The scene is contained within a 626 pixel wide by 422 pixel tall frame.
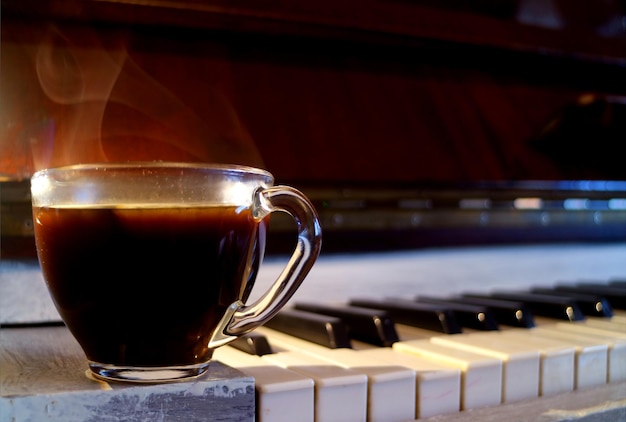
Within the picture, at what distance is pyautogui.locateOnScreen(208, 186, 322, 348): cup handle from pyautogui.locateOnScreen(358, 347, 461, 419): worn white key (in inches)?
6.9

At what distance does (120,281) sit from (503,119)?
0.95m

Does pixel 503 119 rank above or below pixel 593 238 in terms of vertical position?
above

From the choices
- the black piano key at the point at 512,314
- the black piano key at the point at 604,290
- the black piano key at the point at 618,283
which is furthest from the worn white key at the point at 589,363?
the black piano key at the point at 618,283

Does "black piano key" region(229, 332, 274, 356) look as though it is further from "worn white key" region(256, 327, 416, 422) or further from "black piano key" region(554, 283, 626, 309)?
"black piano key" region(554, 283, 626, 309)

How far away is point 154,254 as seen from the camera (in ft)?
1.77

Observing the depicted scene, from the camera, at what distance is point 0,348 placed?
69 cm

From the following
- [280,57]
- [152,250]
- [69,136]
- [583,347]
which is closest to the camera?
[152,250]

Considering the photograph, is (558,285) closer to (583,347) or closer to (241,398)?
(583,347)

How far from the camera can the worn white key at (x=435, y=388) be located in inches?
26.2

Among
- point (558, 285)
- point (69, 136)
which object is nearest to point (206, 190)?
point (69, 136)

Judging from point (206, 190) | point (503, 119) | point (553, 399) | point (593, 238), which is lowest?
point (553, 399)

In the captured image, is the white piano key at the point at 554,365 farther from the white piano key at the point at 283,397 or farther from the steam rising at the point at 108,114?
the steam rising at the point at 108,114

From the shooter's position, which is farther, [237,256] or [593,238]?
[593,238]

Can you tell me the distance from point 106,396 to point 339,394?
210 millimetres
